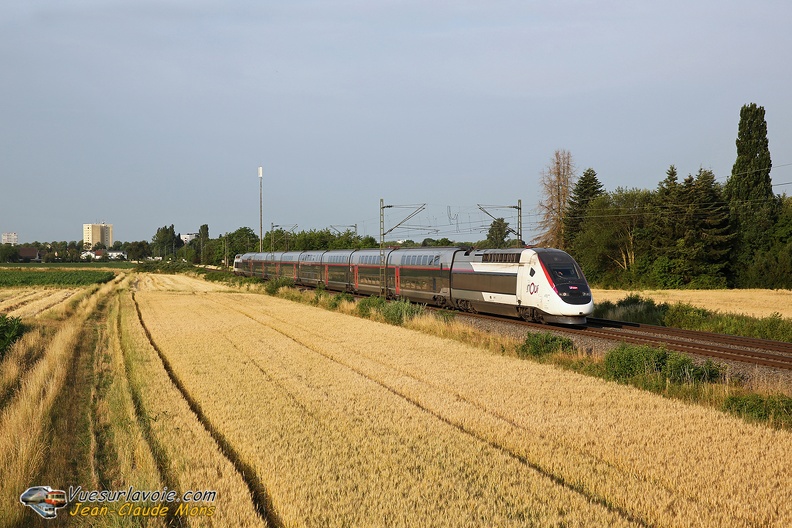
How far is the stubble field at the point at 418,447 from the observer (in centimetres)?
719

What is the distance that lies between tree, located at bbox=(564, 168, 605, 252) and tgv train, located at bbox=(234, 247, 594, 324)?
3508 centimetres

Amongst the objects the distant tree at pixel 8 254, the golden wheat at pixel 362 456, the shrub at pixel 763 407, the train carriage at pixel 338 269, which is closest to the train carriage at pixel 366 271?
the train carriage at pixel 338 269

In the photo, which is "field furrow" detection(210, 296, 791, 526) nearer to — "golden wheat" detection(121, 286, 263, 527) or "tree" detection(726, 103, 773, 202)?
"golden wheat" detection(121, 286, 263, 527)

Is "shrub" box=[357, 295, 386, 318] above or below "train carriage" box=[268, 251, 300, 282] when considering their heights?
below

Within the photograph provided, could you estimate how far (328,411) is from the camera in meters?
11.7

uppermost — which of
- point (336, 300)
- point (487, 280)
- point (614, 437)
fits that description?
point (487, 280)

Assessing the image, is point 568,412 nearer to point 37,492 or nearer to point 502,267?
point 37,492

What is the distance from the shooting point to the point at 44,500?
761cm

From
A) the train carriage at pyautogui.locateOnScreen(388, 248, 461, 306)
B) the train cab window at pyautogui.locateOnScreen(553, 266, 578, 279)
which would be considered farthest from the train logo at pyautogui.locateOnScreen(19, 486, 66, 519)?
the train carriage at pyautogui.locateOnScreen(388, 248, 461, 306)

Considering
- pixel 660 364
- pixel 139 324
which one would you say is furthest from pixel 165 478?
pixel 139 324

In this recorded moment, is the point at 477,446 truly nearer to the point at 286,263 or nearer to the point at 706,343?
the point at 706,343

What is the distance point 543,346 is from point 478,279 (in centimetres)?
1276

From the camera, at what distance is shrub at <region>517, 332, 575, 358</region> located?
18.3 m

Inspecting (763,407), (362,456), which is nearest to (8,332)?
(362,456)
